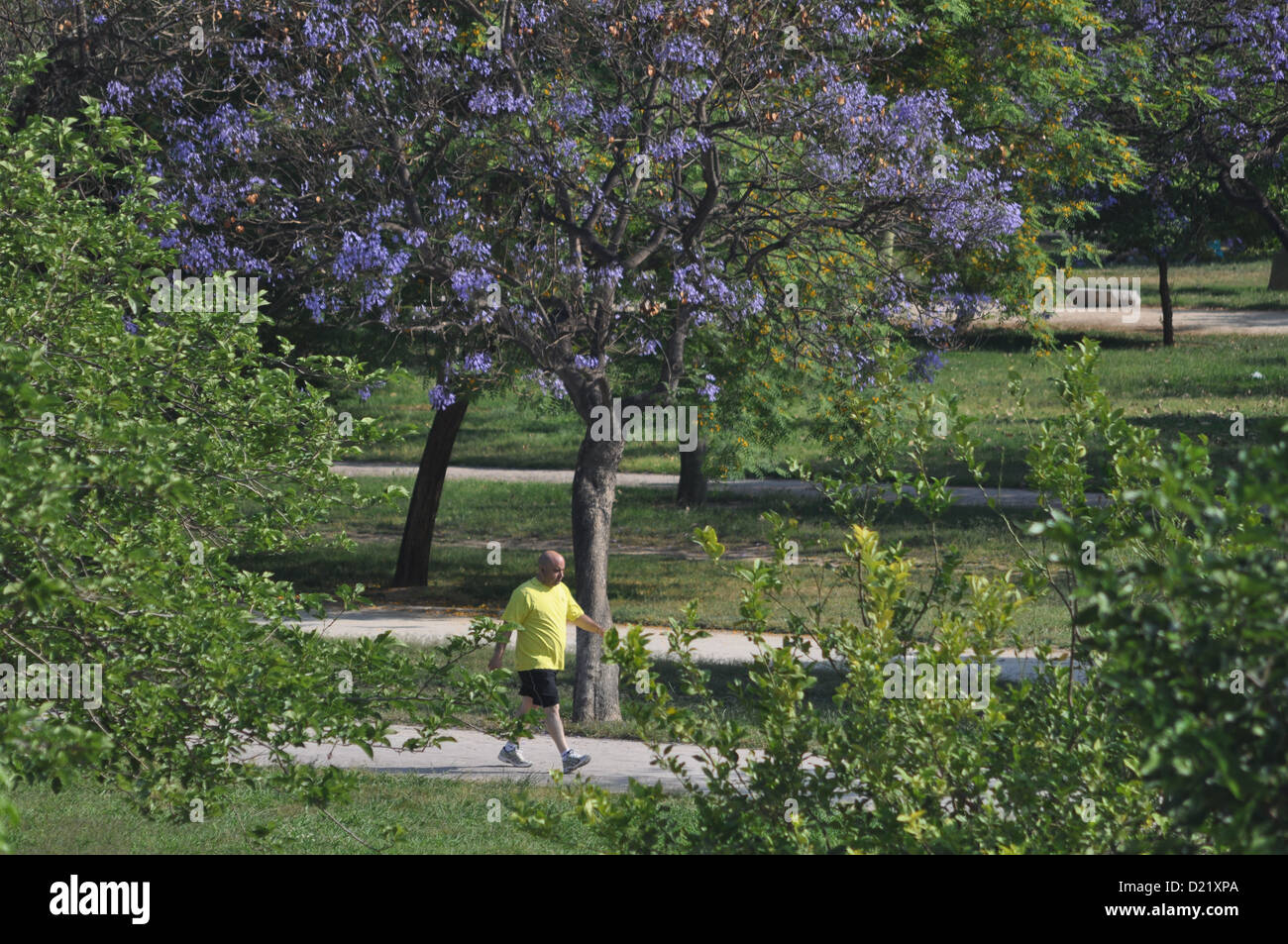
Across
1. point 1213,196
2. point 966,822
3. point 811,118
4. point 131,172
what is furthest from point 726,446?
point 1213,196

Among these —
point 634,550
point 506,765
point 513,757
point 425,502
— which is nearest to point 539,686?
point 513,757

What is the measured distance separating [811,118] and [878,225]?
102 cm

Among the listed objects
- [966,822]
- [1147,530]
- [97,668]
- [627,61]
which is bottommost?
[966,822]

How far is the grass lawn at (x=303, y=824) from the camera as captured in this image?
7.14 metres

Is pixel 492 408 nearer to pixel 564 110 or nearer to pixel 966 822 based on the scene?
pixel 564 110

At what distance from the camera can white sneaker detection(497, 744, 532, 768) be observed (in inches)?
371

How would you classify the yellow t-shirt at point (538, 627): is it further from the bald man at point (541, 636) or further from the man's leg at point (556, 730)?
the man's leg at point (556, 730)

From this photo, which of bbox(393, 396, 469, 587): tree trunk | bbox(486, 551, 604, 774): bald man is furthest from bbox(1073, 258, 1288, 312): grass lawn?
bbox(486, 551, 604, 774): bald man

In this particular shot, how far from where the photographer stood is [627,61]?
10859mm

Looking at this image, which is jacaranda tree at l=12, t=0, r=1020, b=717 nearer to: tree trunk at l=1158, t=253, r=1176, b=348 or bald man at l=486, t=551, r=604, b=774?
bald man at l=486, t=551, r=604, b=774

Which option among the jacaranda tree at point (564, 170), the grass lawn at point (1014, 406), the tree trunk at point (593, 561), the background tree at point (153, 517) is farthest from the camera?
the grass lawn at point (1014, 406)

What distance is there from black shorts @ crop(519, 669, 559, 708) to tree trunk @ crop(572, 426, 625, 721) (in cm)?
161

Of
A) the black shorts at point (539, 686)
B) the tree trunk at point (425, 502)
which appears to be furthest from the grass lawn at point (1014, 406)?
the black shorts at point (539, 686)

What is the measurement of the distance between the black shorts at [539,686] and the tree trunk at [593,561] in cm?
161
